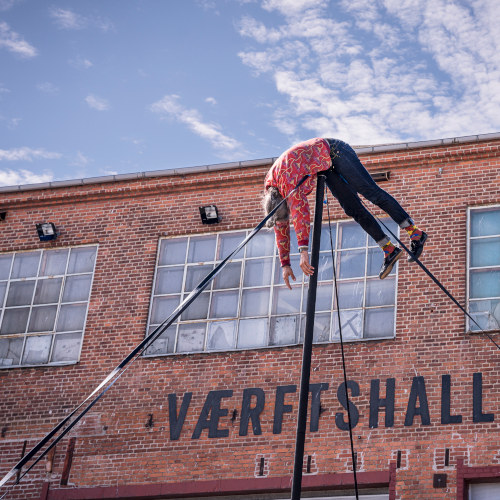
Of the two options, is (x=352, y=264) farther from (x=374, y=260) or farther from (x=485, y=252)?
(x=485, y=252)

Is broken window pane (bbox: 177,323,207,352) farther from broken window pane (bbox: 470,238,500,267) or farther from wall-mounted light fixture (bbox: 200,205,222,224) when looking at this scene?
broken window pane (bbox: 470,238,500,267)

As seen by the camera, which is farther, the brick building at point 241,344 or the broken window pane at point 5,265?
the broken window pane at point 5,265

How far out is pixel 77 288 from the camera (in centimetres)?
2023

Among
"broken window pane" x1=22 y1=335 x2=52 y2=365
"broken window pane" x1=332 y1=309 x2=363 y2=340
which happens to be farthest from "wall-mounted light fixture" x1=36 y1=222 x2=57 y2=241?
"broken window pane" x1=332 y1=309 x2=363 y2=340

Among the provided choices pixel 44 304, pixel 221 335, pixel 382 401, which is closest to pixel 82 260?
pixel 44 304

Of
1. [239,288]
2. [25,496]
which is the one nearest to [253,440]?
[239,288]

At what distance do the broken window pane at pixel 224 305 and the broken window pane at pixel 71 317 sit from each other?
2409 millimetres

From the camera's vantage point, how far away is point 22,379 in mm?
19688

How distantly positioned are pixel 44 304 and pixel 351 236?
18.2 ft

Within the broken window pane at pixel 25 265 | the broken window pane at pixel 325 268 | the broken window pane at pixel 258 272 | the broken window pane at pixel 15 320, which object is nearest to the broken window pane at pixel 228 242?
the broken window pane at pixel 258 272

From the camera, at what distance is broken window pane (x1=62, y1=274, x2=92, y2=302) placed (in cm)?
2014

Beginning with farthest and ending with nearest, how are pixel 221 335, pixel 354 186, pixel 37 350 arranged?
pixel 37 350 < pixel 221 335 < pixel 354 186

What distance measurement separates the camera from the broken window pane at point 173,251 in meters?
19.8

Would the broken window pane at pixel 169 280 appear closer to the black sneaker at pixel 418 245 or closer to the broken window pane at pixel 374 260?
the broken window pane at pixel 374 260
